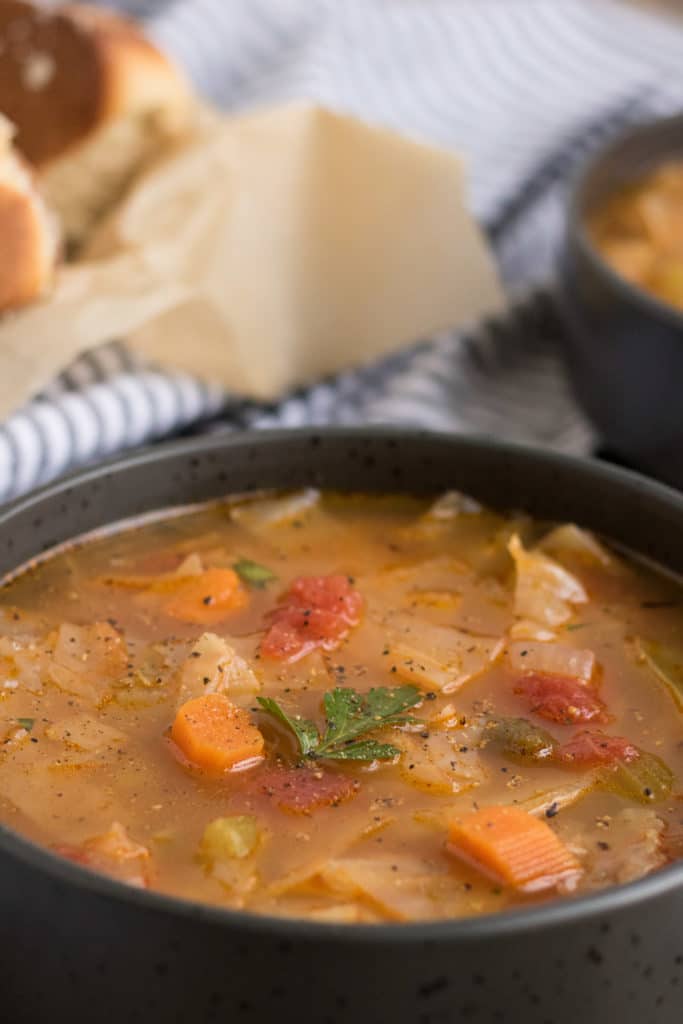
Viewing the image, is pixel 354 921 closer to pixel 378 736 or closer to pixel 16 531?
pixel 378 736

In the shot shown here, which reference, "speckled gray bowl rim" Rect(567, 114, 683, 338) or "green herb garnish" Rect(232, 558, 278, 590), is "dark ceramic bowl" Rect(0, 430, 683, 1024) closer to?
"green herb garnish" Rect(232, 558, 278, 590)

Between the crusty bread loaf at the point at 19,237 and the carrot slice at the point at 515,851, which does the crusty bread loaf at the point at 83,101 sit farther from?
the carrot slice at the point at 515,851

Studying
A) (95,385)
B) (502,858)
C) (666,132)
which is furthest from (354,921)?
(666,132)

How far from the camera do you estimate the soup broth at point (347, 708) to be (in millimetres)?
1539

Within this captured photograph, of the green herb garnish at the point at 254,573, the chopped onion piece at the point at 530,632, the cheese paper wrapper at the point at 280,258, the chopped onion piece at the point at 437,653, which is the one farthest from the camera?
the cheese paper wrapper at the point at 280,258

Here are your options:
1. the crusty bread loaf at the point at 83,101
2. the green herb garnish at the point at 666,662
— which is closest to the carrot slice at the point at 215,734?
the green herb garnish at the point at 666,662

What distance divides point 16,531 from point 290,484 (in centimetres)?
47

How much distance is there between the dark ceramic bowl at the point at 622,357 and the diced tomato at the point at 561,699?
108 centimetres

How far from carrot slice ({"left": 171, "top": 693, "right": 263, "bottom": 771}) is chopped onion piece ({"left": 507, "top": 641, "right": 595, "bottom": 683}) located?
0.38 meters

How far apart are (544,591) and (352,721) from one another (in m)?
0.45

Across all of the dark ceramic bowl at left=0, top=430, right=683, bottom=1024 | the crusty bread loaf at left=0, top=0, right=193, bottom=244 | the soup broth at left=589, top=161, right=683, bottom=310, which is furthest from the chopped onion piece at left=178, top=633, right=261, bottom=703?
the crusty bread loaf at left=0, top=0, right=193, bottom=244

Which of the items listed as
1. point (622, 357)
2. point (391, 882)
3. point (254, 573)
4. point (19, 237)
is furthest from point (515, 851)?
point (19, 237)

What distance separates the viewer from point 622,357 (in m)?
2.91

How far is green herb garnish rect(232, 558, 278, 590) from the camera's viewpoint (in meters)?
2.09
